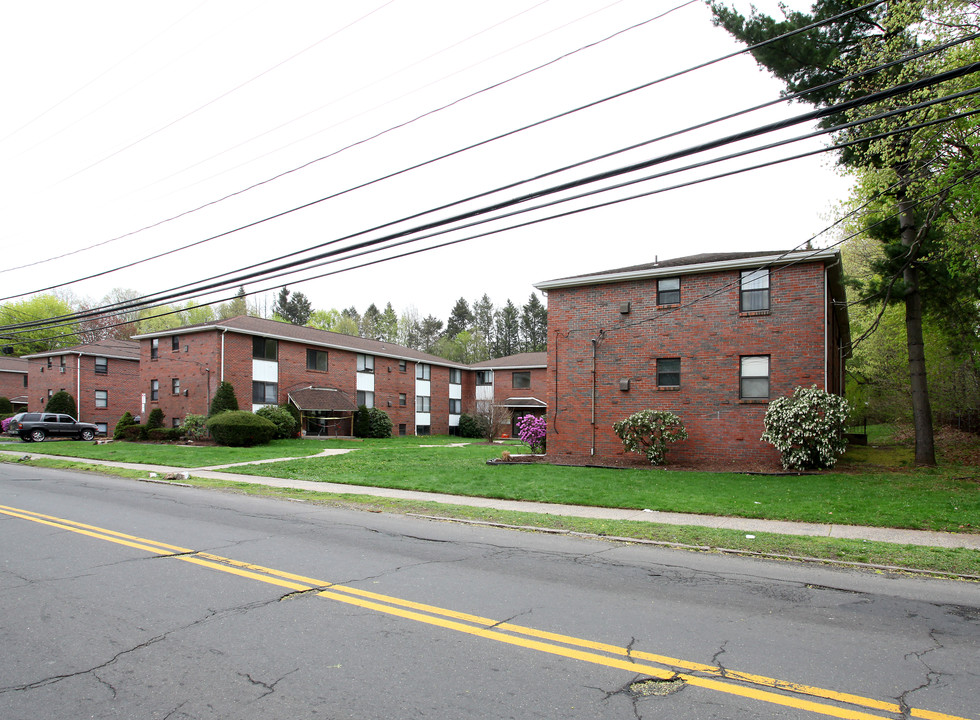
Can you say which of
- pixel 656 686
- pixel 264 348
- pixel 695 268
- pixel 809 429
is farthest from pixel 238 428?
pixel 656 686

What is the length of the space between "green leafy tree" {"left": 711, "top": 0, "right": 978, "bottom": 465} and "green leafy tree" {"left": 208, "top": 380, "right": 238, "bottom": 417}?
26.7 metres

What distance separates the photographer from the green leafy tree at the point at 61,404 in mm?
39719

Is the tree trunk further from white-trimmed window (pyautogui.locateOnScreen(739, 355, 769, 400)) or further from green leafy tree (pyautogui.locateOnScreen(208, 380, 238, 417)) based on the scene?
green leafy tree (pyautogui.locateOnScreen(208, 380, 238, 417))

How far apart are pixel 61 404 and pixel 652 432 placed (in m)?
40.0

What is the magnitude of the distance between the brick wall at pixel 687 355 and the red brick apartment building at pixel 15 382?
166ft

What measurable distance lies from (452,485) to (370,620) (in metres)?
9.50

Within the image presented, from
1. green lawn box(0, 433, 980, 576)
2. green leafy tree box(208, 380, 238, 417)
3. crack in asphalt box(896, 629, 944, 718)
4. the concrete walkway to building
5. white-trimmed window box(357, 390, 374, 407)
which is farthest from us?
white-trimmed window box(357, 390, 374, 407)

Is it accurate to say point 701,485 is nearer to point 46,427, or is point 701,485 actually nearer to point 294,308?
point 46,427

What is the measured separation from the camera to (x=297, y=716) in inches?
137

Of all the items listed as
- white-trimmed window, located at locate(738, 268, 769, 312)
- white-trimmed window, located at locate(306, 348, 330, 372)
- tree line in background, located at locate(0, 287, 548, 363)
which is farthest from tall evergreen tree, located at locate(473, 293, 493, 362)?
white-trimmed window, located at locate(738, 268, 769, 312)

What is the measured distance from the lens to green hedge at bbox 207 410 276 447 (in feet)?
89.5

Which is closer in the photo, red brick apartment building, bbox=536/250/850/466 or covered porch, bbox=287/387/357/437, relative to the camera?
red brick apartment building, bbox=536/250/850/466

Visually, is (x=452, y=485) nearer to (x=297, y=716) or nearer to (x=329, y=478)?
(x=329, y=478)

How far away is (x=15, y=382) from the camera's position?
50688 millimetres
